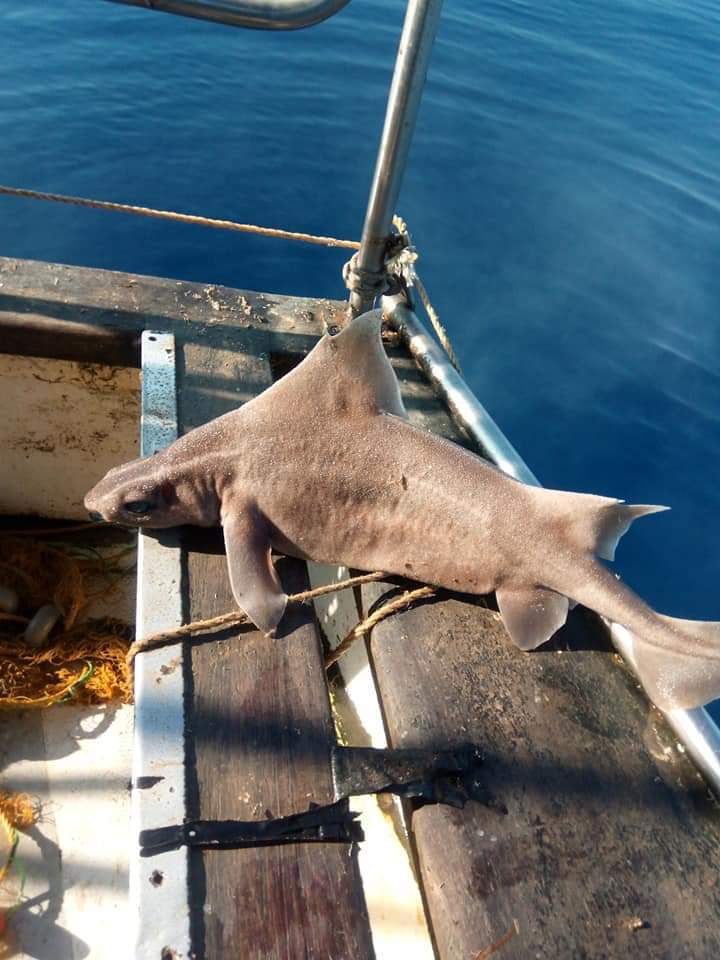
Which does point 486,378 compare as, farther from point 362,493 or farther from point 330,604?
point 362,493

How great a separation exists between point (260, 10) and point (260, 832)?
290cm

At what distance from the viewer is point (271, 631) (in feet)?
8.87

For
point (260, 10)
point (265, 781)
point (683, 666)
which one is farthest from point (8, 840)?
point (260, 10)

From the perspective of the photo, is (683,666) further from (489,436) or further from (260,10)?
(260,10)

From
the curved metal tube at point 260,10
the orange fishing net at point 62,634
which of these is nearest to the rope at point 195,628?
the orange fishing net at point 62,634

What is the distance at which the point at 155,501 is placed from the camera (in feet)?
10.2

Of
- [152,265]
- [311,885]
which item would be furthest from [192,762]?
[152,265]

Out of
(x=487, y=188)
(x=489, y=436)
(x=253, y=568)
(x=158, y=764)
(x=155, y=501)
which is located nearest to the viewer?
(x=158, y=764)

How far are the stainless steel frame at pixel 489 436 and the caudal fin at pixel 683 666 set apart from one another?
0.28 feet

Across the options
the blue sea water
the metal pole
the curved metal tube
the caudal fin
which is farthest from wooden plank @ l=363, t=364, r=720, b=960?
the blue sea water

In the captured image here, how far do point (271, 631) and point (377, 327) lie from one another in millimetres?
1400

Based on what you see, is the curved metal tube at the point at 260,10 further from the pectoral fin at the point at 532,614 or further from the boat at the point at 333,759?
the pectoral fin at the point at 532,614

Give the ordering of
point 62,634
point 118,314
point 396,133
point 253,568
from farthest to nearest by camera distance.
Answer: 1. point 62,634
2. point 118,314
3. point 396,133
4. point 253,568

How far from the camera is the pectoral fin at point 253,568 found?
8.87ft
